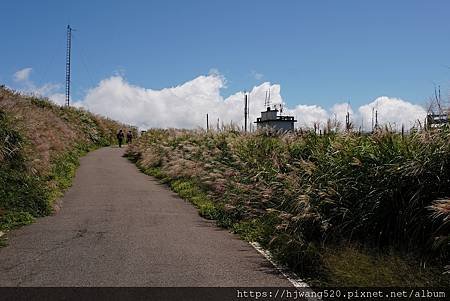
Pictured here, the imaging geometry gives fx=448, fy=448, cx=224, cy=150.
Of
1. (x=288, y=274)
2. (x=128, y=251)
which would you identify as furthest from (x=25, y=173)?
(x=288, y=274)

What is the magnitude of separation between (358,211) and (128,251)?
165 inches

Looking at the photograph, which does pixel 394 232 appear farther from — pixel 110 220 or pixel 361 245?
pixel 110 220

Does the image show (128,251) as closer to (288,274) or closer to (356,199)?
(288,274)

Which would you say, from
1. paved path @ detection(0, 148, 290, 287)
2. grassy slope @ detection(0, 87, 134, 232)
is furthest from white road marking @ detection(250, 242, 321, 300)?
grassy slope @ detection(0, 87, 134, 232)

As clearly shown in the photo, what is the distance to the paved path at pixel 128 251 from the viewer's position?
6.60 m

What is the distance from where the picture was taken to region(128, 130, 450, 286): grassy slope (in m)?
6.42

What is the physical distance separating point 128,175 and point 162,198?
23.1 feet

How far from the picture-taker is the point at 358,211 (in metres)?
7.88

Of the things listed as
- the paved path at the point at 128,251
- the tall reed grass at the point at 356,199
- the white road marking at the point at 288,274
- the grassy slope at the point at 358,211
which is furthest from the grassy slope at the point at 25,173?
the white road marking at the point at 288,274

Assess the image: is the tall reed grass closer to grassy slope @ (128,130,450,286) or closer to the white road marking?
grassy slope @ (128,130,450,286)

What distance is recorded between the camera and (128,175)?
2175 centimetres

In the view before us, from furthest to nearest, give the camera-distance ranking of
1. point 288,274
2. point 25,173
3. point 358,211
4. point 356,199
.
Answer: point 25,173 < point 356,199 < point 358,211 < point 288,274

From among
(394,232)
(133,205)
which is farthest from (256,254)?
(133,205)

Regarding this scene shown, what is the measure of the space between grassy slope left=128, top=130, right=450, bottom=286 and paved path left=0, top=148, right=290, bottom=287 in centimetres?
73
